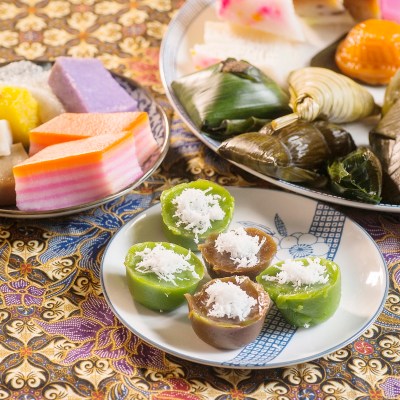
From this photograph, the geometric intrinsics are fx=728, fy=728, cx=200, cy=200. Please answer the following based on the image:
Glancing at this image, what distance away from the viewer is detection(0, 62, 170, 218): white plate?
1684mm

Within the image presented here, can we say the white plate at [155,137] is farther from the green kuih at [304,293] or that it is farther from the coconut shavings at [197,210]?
the green kuih at [304,293]

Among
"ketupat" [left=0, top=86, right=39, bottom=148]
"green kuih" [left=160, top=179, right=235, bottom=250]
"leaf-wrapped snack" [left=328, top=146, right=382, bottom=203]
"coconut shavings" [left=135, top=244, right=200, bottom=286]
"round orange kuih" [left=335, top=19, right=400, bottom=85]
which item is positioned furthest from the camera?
"round orange kuih" [left=335, top=19, right=400, bottom=85]

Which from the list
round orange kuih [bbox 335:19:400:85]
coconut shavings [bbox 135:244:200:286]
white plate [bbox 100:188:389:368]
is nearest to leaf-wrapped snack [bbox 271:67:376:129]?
round orange kuih [bbox 335:19:400:85]

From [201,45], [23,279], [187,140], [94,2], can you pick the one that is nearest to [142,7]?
[94,2]

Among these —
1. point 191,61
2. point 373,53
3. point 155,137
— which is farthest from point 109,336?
point 373,53

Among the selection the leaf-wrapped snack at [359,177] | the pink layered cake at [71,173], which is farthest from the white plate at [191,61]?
the pink layered cake at [71,173]

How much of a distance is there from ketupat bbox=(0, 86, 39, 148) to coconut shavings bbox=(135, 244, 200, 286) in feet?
2.06

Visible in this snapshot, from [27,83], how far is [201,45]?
2.05 ft

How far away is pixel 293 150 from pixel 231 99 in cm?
29

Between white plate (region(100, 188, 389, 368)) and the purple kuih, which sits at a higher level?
the purple kuih

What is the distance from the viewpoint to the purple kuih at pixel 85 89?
78.7 inches

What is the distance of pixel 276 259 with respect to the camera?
165 cm

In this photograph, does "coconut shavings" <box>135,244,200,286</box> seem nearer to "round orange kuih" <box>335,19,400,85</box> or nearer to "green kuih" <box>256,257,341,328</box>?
"green kuih" <box>256,257,341,328</box>

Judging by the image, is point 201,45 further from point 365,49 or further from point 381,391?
point 381,391
